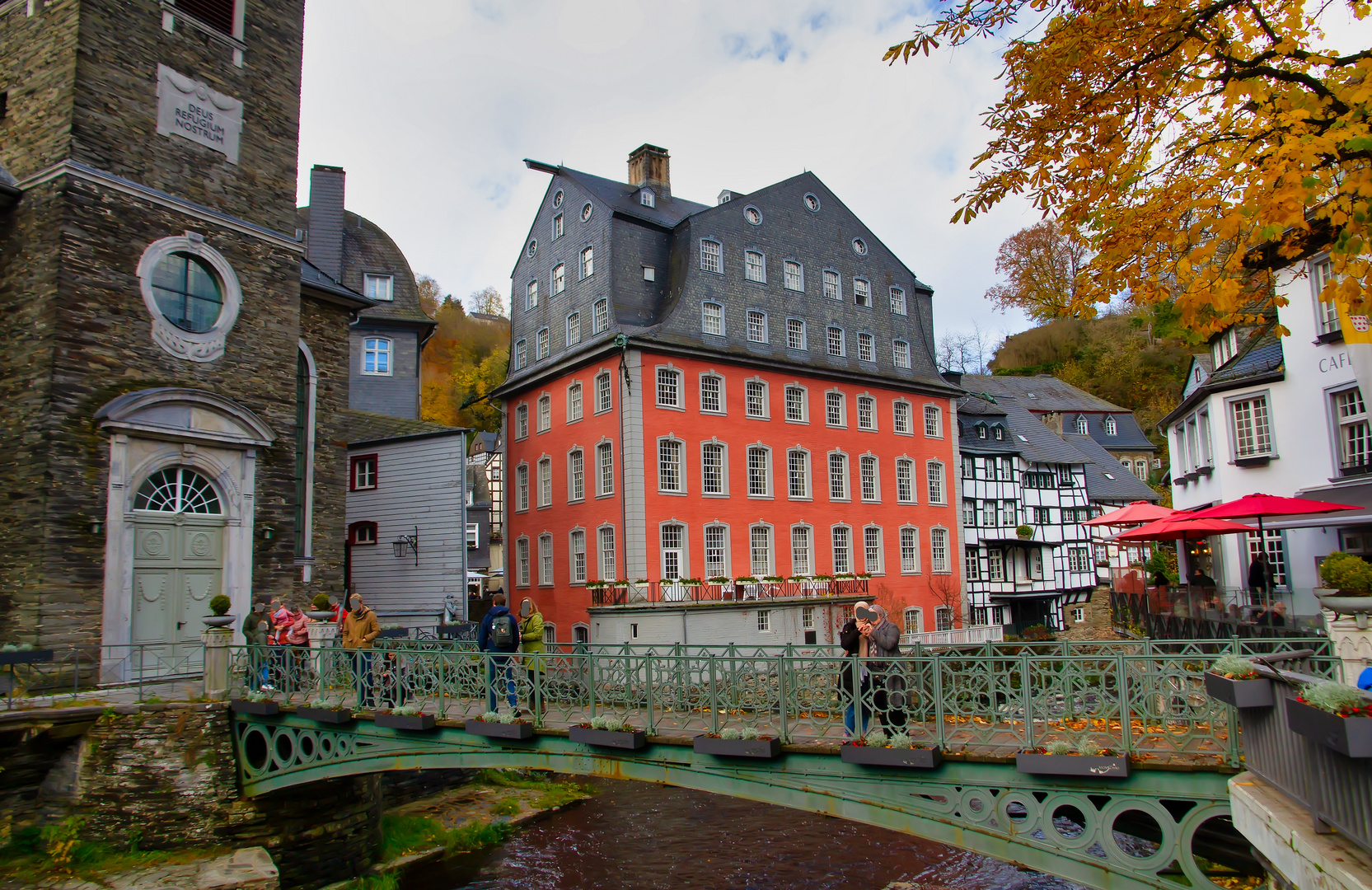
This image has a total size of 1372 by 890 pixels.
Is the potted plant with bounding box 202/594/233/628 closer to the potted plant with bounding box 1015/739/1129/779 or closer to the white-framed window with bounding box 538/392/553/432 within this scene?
the potted plant with bounding box 1015/739/1129/779

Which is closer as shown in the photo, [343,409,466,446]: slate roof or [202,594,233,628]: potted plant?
[202,594,233,628]: potted plant

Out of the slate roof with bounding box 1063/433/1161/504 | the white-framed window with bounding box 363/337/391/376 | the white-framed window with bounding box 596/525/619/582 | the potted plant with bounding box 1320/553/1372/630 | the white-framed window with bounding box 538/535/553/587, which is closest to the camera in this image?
the potted plant with bounding box 1320/553/1372/630

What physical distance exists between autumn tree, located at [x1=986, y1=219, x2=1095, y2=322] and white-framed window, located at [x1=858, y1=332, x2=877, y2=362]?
944 inches

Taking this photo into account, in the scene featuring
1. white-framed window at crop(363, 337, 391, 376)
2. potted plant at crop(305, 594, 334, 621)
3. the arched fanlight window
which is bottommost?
potted plant at crop(305, 594, 334, 621)

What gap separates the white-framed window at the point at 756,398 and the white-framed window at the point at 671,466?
10.6ft

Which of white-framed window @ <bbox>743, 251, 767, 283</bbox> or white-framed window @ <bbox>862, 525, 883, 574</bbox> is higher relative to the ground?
white-framed window @ <bbox>743, 251, 767, 283</bbox>

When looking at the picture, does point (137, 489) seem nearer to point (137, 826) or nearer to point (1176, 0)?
point (137, 826)

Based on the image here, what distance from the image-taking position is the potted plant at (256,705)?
12391mm

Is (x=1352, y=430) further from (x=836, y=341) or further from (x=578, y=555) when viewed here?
(x=578, y=555)

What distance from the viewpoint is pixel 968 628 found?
110 ft

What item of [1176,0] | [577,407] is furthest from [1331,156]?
[577,407]

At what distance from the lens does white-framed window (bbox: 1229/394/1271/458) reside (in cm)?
2022

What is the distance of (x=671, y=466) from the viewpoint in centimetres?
2864

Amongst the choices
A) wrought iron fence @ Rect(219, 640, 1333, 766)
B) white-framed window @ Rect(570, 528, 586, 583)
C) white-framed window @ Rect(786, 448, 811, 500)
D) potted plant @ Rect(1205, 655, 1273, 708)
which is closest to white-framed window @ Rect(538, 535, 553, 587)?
white-framed window @ Rect(570, 528, 586, 583)
